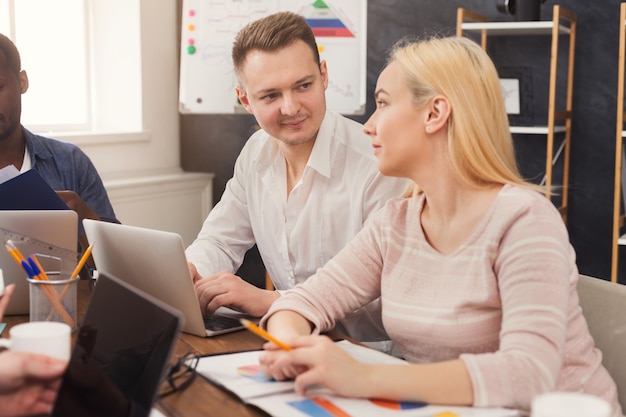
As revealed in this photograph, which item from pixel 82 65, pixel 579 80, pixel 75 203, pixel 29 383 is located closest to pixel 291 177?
pixel 75 203

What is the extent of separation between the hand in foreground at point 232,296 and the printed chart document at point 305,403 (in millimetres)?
298

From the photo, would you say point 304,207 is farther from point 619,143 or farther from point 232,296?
point 619,143

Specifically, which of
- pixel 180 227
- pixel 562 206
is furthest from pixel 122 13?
pixel 562 206

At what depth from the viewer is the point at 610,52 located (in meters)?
3.18

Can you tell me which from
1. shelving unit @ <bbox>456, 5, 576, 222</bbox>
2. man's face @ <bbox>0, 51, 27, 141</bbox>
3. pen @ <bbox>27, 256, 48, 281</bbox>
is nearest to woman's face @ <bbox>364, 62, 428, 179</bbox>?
pen @ <bbox>27, 256, 48, 281</bbox>

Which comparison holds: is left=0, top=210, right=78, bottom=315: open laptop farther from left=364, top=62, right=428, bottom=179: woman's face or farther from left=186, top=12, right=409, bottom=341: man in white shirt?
left=364, top=62, right=428, bottom=179: woman's face

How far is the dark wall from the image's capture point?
3.20 metres

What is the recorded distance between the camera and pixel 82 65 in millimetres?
3635

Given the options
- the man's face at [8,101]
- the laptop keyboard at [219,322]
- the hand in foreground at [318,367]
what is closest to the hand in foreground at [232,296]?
the laptop keyboard at [219,322]

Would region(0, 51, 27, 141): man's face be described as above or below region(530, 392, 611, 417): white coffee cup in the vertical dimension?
above

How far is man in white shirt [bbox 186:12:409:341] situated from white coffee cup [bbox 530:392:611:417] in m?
1.07

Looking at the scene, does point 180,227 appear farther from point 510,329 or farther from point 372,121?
point 510,329

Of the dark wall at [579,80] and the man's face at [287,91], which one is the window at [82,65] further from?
the man's face at [287,91]

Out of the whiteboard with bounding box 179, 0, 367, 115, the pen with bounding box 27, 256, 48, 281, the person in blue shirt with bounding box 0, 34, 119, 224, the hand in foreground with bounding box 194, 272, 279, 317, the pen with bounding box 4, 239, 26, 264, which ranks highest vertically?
the whiteboard with bounding box 179, 0, 367, 115
